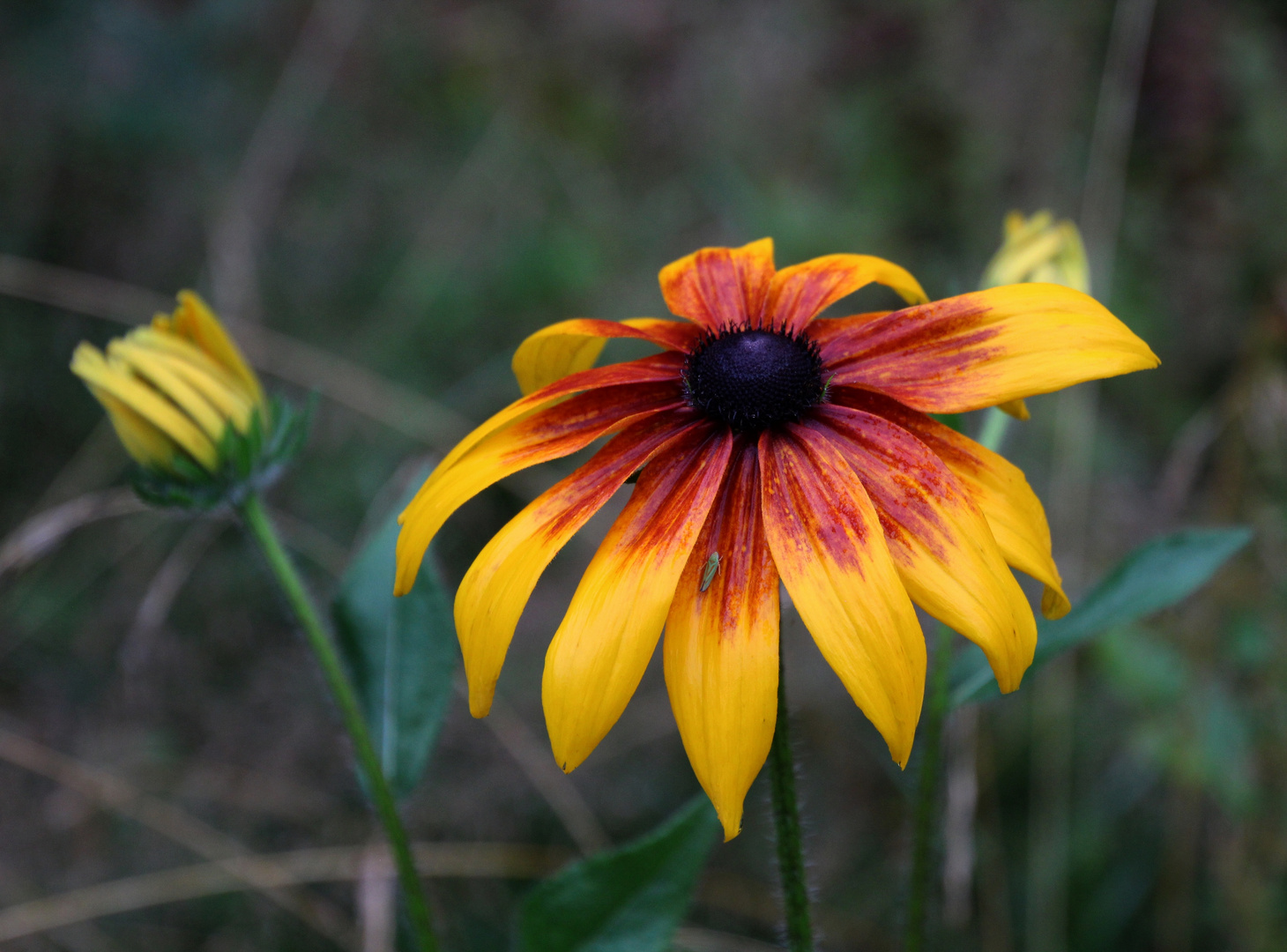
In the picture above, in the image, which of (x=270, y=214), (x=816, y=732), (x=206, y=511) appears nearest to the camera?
(x=206, y=511)

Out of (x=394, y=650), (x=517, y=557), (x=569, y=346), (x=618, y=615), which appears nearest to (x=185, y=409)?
(x=394, y=650)

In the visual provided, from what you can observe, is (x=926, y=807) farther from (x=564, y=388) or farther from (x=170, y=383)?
(x=170, y=383)

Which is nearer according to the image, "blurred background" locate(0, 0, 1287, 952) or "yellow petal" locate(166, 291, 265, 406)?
"yellow petal" locate(166, 291, 265, 406)

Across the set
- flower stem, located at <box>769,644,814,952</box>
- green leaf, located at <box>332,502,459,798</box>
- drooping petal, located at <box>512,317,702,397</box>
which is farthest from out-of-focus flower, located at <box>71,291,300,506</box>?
flower stem, located at <box>769,644,814,952</box>

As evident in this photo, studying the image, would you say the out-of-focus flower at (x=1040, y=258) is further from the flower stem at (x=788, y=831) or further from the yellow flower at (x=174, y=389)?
the yellow flower at (x=174, y=389)

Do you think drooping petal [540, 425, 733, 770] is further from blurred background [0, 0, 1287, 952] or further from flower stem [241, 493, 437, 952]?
blurred background [0, 0, 1287, 952]

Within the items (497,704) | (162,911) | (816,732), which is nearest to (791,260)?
(816,732)

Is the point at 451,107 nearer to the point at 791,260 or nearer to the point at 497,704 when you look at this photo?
the point at 791,260
